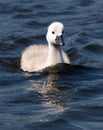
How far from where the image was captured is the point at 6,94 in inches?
419

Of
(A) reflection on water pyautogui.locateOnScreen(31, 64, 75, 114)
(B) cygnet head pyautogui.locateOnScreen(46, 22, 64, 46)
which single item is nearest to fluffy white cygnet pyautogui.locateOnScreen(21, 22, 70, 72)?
(B) cygnet head pyautogui.locateOnScreen(46, 22, 64, 46)

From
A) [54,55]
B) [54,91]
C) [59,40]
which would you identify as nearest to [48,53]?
[54,55]

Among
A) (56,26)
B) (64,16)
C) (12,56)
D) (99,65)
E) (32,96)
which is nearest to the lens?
(32,96)

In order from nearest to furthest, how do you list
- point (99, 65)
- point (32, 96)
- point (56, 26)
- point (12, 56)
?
point (32, 96) → point (56, 26) → point (99, 65) → point (12, 56)

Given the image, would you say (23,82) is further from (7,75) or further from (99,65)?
(99,65)

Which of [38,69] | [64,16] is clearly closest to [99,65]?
[38,69]

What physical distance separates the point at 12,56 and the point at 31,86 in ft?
6.82

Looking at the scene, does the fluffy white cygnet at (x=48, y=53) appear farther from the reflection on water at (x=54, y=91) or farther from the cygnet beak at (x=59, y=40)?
the reflection on water at (x=54, y=91)

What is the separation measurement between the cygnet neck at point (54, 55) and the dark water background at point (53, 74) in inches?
7.9

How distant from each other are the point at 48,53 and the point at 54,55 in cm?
27

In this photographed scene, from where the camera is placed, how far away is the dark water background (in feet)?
31.3

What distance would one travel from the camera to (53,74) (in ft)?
39.8

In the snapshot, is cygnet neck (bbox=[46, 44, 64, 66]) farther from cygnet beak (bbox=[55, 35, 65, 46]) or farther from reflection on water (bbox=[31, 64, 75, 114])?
cygnet beak (bbox=[55, 35, 65, 46])

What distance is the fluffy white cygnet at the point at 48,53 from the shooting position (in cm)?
1148
